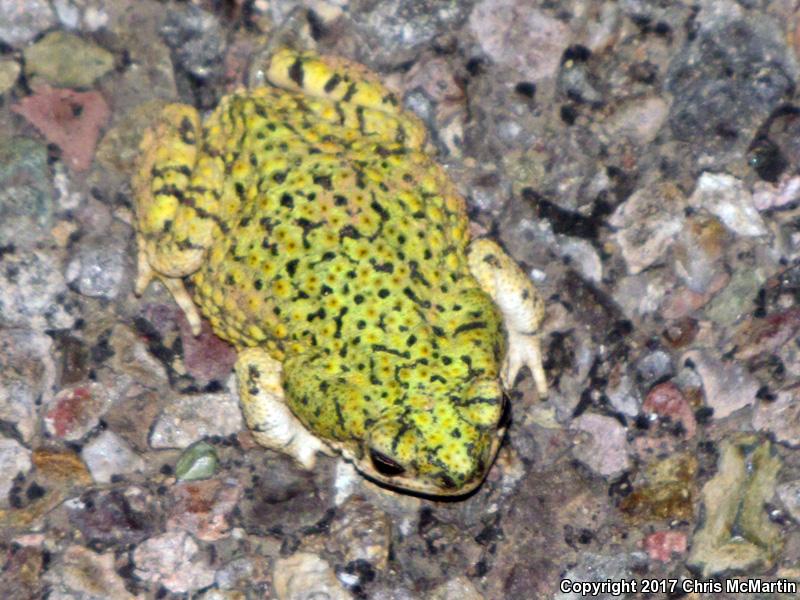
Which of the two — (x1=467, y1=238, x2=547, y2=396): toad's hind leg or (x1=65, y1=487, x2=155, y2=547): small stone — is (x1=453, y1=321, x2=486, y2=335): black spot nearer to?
(x1=467, y1=238, x2=547, y2=396): toad's hind leg

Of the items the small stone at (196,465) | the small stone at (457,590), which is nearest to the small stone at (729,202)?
the small stone at (457,590)

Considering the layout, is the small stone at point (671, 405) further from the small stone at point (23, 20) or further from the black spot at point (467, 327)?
the small stone at point (23, 20)

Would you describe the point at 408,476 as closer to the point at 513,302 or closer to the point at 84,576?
the point at 513,302

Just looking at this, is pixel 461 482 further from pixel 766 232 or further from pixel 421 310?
pixel 766 232

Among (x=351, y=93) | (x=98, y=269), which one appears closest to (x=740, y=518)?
(x=351, y=93)

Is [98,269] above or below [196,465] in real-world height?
above

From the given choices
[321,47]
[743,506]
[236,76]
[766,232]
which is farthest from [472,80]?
[743,506]
